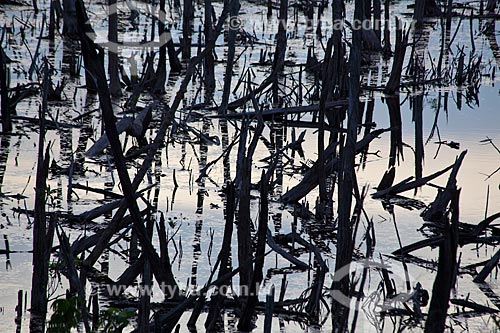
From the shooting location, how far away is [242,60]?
11.9m

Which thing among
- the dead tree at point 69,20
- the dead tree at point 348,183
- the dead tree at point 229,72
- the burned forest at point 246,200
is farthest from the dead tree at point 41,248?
the dead tree at point 69,20

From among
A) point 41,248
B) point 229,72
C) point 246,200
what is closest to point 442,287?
point 246,200

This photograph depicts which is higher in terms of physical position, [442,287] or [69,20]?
[69,20]

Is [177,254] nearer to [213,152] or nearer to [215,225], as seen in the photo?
[215,225]

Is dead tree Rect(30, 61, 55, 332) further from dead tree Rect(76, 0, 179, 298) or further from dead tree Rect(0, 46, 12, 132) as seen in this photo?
dead tree Rect(0, 46, 12, 132)

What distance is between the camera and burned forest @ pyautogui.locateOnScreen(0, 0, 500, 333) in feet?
12.5

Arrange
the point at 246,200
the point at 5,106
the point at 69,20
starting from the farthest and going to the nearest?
the point at 69,20, the point at 5,106, the point at 246,200

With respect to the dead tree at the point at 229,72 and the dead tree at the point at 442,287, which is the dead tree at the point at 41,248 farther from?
the dead tree at the point at 229,72

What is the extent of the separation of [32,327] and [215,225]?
6.03ft

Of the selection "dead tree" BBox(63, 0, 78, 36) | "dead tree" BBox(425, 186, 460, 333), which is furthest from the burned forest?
"dead tree" BBox(63, 0, 78, 36)

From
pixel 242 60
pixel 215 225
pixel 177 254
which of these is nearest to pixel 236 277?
pixel 177 254

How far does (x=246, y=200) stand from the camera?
409 centimetres

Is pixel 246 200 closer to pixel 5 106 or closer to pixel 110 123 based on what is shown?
pixel 110 123

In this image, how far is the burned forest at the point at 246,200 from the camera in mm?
Result: 3805
